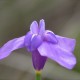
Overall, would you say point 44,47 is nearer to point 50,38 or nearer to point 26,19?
point 50,38

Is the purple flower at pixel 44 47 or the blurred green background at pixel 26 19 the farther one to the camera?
the blurred green background at pixel 26 19

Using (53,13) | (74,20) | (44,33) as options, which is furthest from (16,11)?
(44,33)

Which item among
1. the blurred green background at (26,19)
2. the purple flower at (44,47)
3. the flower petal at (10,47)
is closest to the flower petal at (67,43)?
the purple flower at (44,47)

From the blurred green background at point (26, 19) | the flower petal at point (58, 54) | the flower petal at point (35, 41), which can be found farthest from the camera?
the blurred green background at point (26, 19)

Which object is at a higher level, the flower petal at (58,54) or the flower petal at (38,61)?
the flower petal at (58,54)

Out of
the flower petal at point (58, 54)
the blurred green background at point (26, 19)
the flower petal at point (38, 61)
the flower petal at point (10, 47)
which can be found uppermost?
the flower petal at point (10, 47)

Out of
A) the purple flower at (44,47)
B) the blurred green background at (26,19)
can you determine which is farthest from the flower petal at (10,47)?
the blurred green background at (26,19)

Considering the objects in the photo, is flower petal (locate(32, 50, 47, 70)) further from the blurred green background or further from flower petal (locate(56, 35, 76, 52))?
the blurred green background

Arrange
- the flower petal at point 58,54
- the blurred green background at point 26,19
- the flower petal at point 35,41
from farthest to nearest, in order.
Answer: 1. the blurred green background at point 26,19
2. the flower petal at point 35,41
3. the flower petal at point 58,54

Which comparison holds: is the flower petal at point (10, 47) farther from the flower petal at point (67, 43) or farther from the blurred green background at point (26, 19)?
the blurred green background at point (26, 19)
